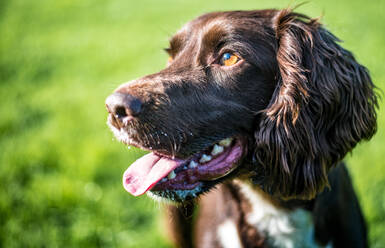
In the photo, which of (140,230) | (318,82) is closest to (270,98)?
(318,82)

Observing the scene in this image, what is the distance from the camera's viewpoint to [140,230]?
3420 mm

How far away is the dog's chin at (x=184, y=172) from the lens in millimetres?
2018

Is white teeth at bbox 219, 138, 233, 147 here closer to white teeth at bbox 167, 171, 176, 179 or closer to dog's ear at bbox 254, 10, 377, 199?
dog's ear at bbox 254, 10, 377, 199

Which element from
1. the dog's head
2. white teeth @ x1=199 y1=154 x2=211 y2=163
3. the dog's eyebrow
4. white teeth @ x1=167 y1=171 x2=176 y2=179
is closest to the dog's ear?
the dog's head

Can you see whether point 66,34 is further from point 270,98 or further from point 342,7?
point 270,98

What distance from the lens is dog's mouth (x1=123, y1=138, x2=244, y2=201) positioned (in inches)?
79.5

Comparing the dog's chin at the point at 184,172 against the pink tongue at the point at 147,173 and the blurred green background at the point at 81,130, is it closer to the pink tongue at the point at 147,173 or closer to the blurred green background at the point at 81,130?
the pink tongue at the point at 147,173

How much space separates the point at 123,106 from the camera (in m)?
1.85

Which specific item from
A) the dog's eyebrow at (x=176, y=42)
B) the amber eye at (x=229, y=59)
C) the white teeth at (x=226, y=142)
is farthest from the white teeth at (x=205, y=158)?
the dog's eyebrow at (x=176, y=42)

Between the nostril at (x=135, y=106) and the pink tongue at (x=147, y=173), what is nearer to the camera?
the nostril at (x=135, y=106)

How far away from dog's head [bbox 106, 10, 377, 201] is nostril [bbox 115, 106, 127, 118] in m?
0.08

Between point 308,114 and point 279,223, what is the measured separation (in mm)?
772

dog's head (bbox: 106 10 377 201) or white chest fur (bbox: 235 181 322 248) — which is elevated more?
dog's head (bbox: 106 10 377 201)

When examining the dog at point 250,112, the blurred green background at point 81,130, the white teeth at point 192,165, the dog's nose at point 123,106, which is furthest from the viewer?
the blurred green background at point 81,130
